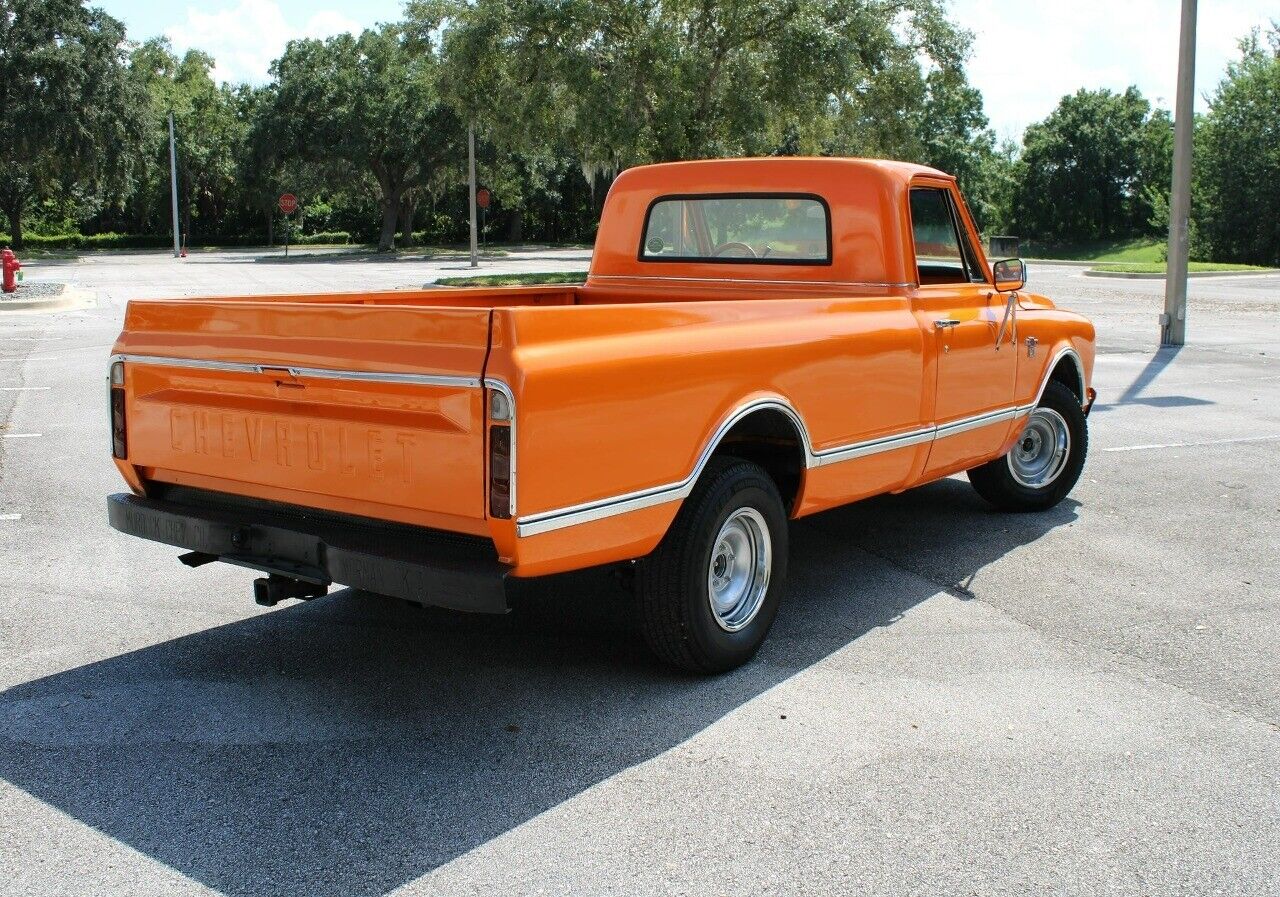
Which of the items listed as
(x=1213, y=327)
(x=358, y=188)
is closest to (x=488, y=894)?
(x=1213, y=327)

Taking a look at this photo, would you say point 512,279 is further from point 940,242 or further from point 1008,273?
point 940,242

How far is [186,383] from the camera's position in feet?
14.9

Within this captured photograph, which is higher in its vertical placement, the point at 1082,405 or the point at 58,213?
the point at 58,213

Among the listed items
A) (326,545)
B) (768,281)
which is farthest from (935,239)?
(326,545)

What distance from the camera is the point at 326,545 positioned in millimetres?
4059

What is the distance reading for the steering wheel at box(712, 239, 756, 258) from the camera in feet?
20.2

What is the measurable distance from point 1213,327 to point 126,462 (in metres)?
18.9

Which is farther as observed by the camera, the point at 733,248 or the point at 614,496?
the point at 733,248

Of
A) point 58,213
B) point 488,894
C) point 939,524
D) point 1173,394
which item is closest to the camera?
point 488,894

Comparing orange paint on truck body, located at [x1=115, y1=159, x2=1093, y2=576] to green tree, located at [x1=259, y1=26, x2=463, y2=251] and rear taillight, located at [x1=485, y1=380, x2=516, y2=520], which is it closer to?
rear taillight, located at [x1=485, y1=380, x2=516, y2=520]

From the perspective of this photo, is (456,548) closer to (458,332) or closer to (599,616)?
(458,332)

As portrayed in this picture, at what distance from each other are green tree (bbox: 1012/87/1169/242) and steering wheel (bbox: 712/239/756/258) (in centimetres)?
6220

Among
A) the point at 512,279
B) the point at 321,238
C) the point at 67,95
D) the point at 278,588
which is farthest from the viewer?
the point at 321,238

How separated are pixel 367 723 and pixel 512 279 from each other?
2844 centimetres
